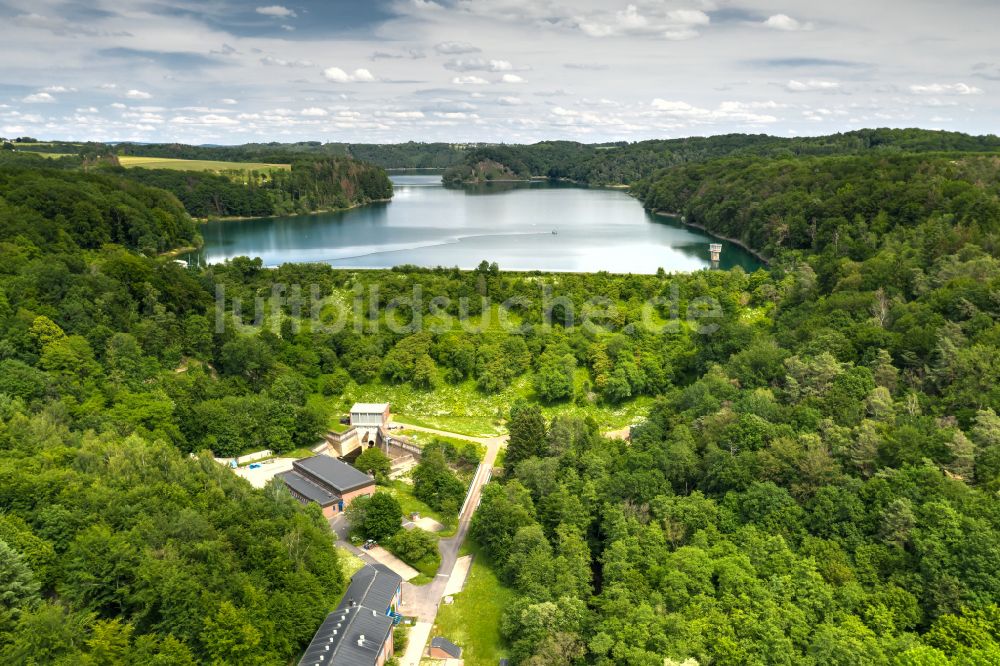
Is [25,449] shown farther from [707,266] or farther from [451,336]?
[707,266]

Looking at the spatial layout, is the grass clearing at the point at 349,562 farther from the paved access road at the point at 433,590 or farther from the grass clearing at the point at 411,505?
the grass clearing at the point at 411,505

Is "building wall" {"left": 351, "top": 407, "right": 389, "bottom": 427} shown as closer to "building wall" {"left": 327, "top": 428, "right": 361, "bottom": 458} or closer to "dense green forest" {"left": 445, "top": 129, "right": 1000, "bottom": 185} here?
"building wall" {"left": 327, "top": 428, "right": 361, "bottom": 458}

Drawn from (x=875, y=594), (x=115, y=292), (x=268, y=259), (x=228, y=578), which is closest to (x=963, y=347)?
(x=875, y=594)

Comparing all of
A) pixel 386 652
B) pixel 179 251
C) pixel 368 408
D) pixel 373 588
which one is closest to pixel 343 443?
pixel 368 408

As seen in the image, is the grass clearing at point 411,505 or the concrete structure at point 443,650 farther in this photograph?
the grass clearing at point 411,505

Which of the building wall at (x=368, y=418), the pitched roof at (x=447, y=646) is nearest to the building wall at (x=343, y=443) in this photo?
the building wall at (x=368, y=418)
